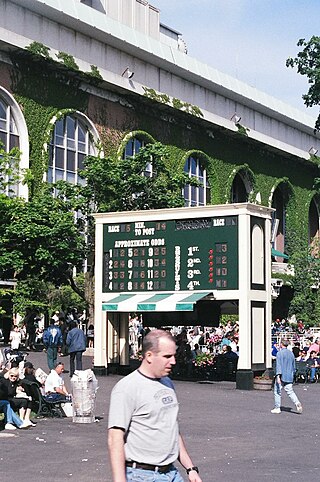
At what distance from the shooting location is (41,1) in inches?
1813

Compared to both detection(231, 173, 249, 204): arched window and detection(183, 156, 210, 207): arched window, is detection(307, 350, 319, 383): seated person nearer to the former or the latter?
detection(183, 156, 210, 207): arched window

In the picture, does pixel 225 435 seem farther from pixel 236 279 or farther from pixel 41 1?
pixel 41 1

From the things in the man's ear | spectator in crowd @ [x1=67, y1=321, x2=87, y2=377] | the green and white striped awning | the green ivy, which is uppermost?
the green ivy

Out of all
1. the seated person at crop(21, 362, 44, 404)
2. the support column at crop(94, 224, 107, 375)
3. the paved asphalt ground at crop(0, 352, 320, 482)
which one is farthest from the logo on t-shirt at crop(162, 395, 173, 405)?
the support column at crop(94, 224, 107, 375)

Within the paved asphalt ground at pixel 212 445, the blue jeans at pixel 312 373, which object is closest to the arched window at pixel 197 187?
the blue jeans at pixel 312 373

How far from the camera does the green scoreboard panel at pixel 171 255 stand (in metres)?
27.1

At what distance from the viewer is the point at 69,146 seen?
1930 inches

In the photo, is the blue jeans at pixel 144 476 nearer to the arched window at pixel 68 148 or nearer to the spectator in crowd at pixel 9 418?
the spectator in crowd at pixel 9 418

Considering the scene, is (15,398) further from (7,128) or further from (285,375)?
(7,128)

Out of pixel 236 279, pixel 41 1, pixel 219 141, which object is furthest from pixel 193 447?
pixel 219 141

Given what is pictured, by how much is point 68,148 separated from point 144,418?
142 ft

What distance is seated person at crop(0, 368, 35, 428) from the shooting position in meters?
16.3

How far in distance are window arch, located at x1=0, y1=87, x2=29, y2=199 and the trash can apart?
26992mm

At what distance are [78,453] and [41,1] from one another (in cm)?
3552
